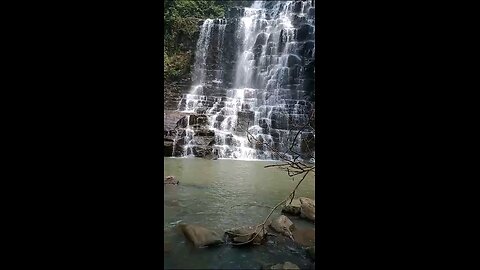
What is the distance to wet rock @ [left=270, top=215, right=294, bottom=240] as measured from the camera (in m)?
2.61

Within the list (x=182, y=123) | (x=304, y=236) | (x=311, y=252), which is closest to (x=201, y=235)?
(x=311, y=252)

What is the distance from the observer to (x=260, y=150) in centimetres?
789

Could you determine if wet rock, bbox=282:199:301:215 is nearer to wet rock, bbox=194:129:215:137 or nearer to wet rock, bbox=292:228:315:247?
wet rock, bbox=292:228:315:247

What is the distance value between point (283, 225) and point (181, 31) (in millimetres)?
10933

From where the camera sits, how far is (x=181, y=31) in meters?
12.0

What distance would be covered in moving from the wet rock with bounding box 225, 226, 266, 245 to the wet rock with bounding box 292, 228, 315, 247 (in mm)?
310

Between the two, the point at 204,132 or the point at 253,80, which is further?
the point at 253,80

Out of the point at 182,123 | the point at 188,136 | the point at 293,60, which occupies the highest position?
the point at 293,60

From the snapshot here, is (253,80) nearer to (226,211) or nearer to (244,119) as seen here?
(244,119)

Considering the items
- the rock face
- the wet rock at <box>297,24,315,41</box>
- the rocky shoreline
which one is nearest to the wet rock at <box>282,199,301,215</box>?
the rocky shoreline

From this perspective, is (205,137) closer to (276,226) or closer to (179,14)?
(276,226)

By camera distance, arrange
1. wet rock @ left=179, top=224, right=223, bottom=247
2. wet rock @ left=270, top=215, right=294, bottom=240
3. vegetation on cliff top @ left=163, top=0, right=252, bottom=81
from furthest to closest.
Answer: vegetation on cliff top @ left=163, top=0, right=252, bottom=81 < wet rock @ left=270, top=215, right=294, bottom=240 < wet rock @ left=179, top=224, right=223, bottom=247

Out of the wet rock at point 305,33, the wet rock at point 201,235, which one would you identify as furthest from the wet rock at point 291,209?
the wet rock at point 305,33
